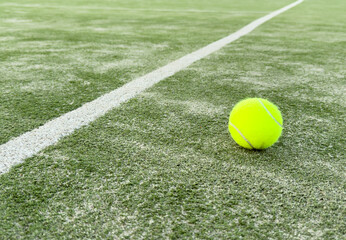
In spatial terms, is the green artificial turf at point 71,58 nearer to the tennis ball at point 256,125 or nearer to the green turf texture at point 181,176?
the green turf texture at point 181,176

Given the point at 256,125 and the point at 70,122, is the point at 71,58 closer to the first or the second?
the point at 70,122

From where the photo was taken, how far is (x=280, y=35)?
6.35m

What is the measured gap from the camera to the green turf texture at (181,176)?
1.31m

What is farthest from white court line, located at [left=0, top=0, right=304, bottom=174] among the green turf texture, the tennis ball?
the tennis ball

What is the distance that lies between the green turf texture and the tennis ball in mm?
78

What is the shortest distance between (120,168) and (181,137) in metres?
0.51

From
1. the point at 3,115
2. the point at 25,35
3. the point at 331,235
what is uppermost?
the point at 25,35

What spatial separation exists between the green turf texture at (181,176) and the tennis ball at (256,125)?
78 mm

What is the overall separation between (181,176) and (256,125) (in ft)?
1.71

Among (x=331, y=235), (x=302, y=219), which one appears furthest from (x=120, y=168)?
(x=331, y=235)

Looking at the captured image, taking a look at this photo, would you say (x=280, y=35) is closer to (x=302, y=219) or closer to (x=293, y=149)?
(x=293, y=149)

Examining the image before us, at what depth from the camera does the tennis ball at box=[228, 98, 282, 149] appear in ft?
6.02

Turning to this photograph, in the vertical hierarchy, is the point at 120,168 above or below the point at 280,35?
below

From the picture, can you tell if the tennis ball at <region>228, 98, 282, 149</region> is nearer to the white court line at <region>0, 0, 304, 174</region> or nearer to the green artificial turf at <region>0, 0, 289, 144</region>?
the white court line at <region>0, 0, 304, 174</region>
